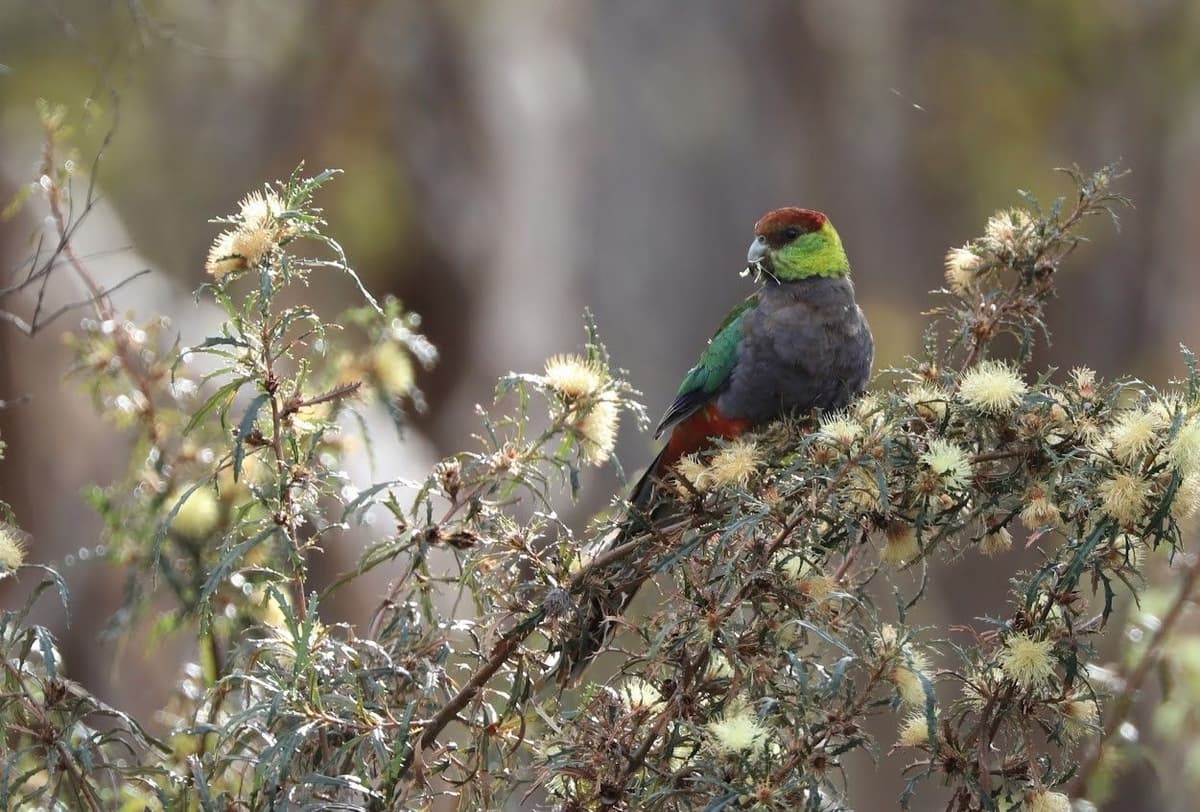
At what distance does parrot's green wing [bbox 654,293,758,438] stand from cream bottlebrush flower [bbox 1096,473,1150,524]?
72.2 inches

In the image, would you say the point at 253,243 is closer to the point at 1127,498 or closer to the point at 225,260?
the point at 225,260

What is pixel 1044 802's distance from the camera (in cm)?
179

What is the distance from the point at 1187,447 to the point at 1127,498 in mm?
101

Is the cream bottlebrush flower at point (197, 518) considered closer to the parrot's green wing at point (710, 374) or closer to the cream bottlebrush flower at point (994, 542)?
the parrot's green wing at point (710, 374)

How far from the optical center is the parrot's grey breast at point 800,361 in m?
3.46

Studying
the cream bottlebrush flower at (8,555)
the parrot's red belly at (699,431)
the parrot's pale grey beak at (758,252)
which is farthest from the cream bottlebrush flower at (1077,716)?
the parrot's pale grey beak at (758,252)

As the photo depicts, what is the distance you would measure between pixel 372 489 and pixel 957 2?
920cm

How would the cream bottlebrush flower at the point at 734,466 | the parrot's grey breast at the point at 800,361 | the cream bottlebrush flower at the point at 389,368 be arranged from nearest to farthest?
the cream bottlebrush flower at the point at 734,466 < the cream bottlebrush flower at the point at 389,368 < the parrot's grey breast at the point at 800,361

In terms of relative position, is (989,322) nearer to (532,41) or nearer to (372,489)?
(372,489)

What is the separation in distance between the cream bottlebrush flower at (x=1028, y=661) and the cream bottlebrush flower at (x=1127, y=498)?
20 centimetres

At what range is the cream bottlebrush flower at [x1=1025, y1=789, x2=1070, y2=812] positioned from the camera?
70.3 inches

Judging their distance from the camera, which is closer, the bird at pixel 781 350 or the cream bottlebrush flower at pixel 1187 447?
the cream bottlebrush flower at pixel 1187 447

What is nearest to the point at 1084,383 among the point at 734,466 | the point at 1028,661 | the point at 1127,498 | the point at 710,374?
the point at 1127,498

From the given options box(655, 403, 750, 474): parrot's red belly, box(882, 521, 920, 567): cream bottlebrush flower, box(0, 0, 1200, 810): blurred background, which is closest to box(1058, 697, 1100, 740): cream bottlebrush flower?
box(882, 521, 920, 567): cream bottlebrush flower
